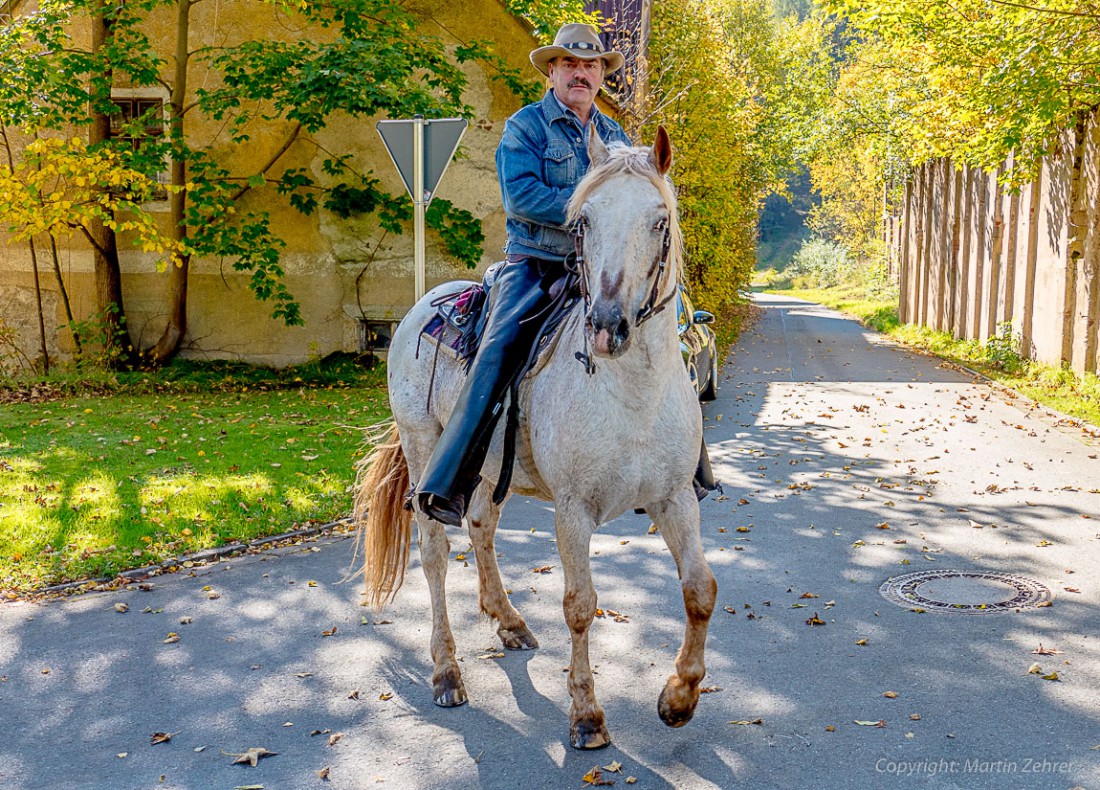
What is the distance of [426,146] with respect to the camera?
1023 cm

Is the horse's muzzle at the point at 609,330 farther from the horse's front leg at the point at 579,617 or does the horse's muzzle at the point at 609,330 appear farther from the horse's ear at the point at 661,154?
the horse's front leg at the point at 579,617

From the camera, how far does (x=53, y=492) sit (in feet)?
30.8

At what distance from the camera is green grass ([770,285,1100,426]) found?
49.6ft

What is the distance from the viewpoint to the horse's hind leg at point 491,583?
6.02 m

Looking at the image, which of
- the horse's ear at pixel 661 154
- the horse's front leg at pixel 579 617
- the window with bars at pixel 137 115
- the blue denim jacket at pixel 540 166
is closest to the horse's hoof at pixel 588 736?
the horse's front leg at pixel 579 617

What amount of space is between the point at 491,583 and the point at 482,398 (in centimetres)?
149

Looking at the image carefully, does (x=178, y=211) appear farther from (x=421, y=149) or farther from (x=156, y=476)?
(x=421, y=149)

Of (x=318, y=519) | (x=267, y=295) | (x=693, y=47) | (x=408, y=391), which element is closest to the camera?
(x=408, y=391)

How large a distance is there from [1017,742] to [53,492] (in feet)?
26.7

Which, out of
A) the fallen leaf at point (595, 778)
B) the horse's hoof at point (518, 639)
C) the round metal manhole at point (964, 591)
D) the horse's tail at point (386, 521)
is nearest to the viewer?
the fallen leaf at point (595, 778)

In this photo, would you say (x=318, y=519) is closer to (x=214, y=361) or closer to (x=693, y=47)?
(x=214, y=361)

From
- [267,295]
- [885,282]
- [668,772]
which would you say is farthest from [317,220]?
[885,282]

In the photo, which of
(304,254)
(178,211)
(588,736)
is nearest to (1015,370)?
(304,254)

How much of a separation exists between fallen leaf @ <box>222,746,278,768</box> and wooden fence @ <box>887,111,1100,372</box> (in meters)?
15.3
